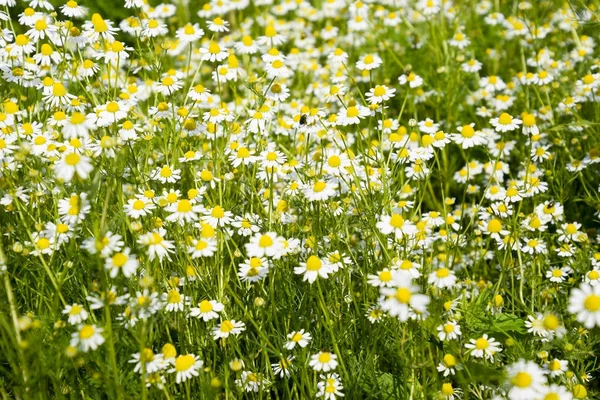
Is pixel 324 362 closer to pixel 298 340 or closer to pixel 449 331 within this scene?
pixel 298 340

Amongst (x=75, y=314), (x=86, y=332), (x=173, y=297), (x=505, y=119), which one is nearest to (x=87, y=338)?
(x=86, y=332)

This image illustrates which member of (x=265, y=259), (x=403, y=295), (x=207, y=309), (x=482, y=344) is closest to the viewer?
(x=403, y=295)

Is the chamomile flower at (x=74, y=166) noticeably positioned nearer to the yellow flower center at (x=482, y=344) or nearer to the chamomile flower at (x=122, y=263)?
the chamomile flower at (x=122, y=263)

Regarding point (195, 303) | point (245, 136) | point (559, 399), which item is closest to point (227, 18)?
point (245, 136)

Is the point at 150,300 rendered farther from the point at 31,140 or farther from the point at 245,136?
the point at 245,136

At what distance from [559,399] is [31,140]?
232 centimetres

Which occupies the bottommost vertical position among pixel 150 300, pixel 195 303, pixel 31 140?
pixel 195 303

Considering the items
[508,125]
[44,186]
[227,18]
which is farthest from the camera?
[227,18]

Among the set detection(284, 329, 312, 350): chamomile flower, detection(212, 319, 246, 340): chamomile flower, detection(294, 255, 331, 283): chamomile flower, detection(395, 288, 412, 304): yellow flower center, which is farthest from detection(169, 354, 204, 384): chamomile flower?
detection(395, 288, 412, 304): yellow flower center

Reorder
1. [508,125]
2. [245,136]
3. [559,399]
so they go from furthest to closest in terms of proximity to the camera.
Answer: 1. [245,136]
2. [508,125]
3. [559,399]

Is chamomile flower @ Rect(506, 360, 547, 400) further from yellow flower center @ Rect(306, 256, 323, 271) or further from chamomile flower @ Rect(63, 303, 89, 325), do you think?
chamomile flower @ Rect(63, 303, 89, 325)

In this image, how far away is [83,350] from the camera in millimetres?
2094

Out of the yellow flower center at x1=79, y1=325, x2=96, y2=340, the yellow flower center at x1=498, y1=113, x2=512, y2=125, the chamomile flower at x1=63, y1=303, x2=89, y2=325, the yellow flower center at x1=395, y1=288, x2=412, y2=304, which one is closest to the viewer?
the yellow flower center at x1=395, y1=288, x2=412, y2=304

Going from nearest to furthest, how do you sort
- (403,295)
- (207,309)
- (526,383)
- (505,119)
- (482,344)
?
(526,383) < (403,295) < (482,344) < (207,309) < (505,119)
